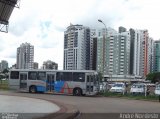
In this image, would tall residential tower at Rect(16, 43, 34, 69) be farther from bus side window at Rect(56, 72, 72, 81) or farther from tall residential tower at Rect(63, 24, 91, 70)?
bus side window at Rect(56, 72, 72, 81)

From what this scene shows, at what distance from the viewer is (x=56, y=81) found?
36156 mm

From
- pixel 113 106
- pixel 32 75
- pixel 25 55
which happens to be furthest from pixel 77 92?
pixel 25 55

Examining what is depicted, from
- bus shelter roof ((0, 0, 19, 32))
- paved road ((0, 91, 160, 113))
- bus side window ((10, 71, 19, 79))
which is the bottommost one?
paved road ((0, 91, 160, 113))

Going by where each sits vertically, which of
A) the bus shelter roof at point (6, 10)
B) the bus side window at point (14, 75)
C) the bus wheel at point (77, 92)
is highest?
the bus shelter roof at point (6, 10)

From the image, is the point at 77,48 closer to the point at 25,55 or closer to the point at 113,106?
the point at 25,55

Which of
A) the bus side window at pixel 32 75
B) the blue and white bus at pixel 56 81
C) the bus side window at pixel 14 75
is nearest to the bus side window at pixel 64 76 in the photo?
the blue and white bus at pixel 56 81

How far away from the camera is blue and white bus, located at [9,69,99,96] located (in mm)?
34781

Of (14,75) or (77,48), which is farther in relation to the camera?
(77,48)

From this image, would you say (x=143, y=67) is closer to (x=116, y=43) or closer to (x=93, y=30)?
(x=116, y=43)

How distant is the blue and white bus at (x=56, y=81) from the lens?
34.8m

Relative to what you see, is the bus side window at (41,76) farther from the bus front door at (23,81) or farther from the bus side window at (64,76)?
the bus front door at (23,81)

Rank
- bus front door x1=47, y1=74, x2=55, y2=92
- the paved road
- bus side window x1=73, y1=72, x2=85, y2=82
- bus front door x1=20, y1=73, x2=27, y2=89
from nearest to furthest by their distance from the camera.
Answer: the paved road, bus side window x1=73, y1=72, x2=85, y2=82, bus front door x1=47, y1=74, x2=55, y2=92, bus front door x1=20, y1=73, x2=27, y2=89

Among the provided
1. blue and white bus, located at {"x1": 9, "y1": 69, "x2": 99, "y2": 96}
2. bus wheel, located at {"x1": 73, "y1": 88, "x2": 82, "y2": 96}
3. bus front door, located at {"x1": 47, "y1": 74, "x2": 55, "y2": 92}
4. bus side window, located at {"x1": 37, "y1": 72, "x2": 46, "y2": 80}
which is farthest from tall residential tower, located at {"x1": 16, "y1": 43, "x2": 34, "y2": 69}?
bus wheel, located at {"x1": 73, "y1": 88, "x2": 82, "y2": 96}

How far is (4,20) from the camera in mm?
24984
